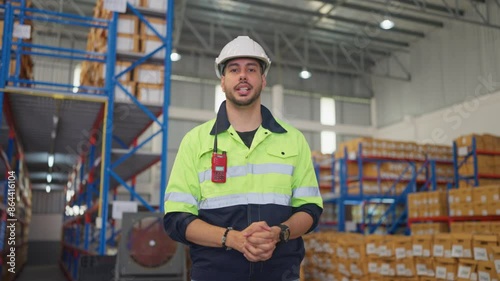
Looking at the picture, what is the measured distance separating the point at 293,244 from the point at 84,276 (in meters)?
4.06

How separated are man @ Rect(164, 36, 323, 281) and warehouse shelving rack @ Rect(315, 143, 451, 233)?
12.1m

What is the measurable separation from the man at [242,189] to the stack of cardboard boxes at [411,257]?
5277mm

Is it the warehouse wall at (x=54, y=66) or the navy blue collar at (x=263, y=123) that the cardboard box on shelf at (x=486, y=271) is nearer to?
Result: the navy blue collar at (x=263, y=123)

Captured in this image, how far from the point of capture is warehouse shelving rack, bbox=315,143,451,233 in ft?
46.0

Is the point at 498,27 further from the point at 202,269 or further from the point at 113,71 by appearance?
the point at 202,269

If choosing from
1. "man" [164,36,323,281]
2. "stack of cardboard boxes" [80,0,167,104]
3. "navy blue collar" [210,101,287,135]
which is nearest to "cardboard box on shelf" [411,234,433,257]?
"stack of cardboard boxes" [80,0,167,104]

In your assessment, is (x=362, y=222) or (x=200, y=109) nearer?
(x=362, y=222)

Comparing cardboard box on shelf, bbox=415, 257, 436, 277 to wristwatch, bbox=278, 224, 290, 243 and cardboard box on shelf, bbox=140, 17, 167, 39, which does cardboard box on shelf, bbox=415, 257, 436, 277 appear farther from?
wristwatch, bbox=278, 224, 290, 243

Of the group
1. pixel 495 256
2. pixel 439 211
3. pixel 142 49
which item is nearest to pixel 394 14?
pixel 439 211

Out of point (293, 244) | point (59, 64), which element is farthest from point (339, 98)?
point (293, 244)

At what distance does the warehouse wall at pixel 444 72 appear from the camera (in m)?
17.0

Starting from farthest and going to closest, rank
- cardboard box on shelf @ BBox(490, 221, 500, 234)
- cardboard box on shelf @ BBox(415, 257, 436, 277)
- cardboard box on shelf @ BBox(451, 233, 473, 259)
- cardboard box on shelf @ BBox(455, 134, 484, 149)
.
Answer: cardboard box on shelf @ BBox(455, 134, 484, 149)
cardboard box on shelf @ BBox(490, 221, 500, 234)
cardboard box on shelf @ BBox(415, 257, 436, 277)
cardboard box on shelf @ BBox(451, 233, 473, 259)

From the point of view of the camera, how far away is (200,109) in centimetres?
2066

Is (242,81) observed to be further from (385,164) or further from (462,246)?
(385,164)
